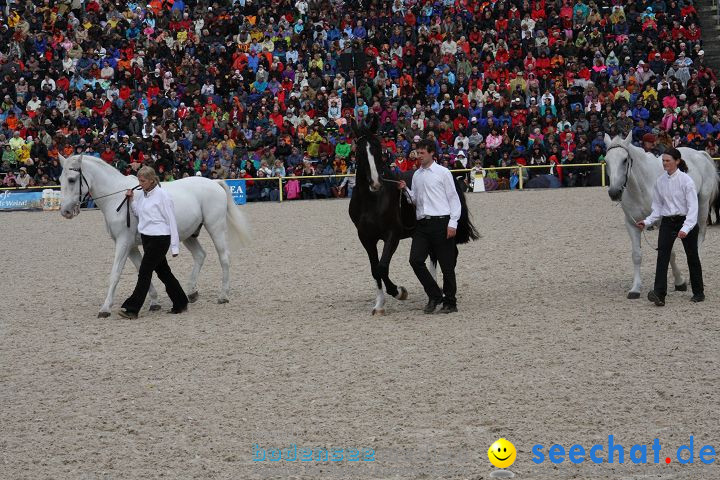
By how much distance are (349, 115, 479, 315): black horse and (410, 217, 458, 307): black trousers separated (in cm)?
27

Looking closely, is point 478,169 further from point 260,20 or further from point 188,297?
point 188,297

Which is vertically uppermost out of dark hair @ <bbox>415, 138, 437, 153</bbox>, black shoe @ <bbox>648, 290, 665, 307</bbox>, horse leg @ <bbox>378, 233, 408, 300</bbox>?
dark hair @ <bbox>415, 138, 437, 153</bbox>

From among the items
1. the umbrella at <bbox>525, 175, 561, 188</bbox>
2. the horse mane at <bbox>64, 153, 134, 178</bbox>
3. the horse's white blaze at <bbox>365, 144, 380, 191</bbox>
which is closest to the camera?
the horse's white blaze at <bbox>365, 144, 380, 191</bbox>

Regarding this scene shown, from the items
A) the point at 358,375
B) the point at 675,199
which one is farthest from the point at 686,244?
the point at 358,375

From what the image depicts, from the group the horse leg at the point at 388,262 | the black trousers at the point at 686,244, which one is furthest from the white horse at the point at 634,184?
the horse leg at the point at 388,262

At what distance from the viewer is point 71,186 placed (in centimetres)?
1050

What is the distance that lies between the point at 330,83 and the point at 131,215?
18.8 meters

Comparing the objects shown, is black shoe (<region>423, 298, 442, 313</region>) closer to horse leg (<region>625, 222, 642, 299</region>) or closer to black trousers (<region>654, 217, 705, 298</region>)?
horse leg (<region>625, 222, 642, 299</region>)

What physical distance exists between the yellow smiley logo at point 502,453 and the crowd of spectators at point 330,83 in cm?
1888

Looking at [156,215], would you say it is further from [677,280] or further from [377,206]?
[677,280]

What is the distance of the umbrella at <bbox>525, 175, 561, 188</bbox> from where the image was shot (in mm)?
25375

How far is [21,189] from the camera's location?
25.0 meters

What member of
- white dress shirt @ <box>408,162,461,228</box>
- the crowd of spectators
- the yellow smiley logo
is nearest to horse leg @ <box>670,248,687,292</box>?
white dress shirt @ <box>408,162,461,228</box>

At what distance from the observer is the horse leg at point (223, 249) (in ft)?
36.4
